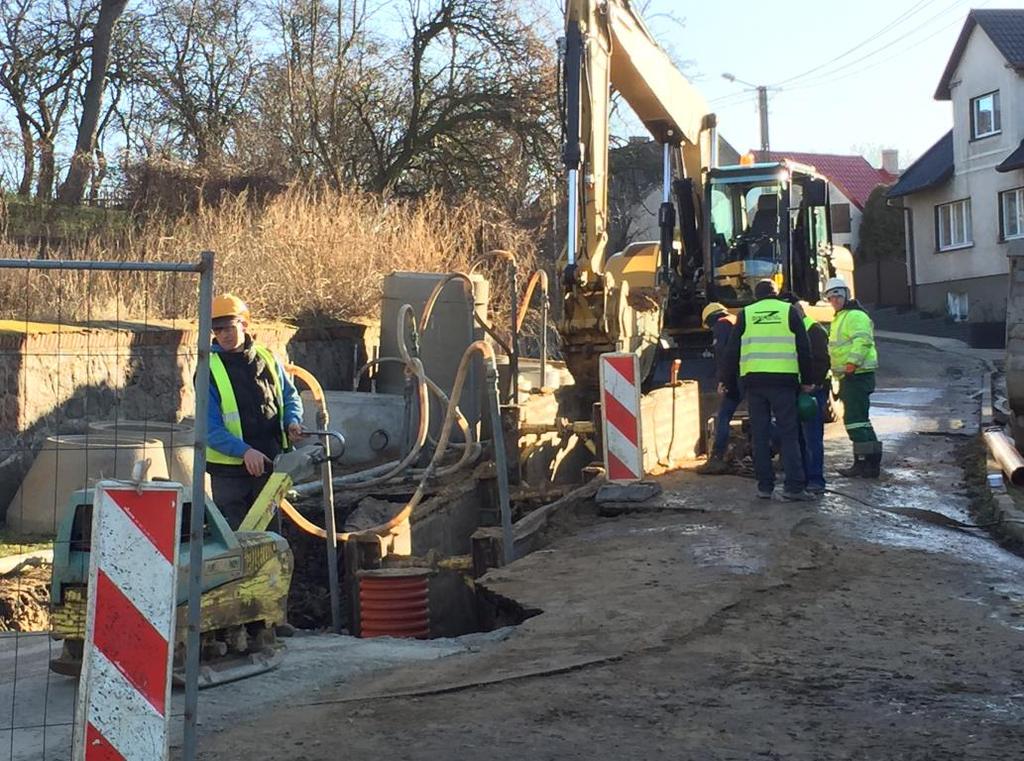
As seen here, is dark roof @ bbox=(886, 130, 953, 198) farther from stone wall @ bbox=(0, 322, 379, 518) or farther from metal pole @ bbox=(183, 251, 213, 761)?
metal pole @ bbox=(183, 251, 213, 761)

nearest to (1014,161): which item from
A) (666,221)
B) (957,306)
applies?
(957,306)

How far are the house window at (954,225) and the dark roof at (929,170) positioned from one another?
36.6 inches

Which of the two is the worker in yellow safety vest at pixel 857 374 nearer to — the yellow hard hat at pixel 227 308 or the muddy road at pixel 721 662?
the muddy road at pixel 721 662

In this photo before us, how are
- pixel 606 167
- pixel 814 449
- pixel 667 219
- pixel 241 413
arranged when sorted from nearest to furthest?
pixel 241 413 → pixel 814 449 → pixel 606 167 → pixel 667 219

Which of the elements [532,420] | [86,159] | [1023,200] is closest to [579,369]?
[532,420]

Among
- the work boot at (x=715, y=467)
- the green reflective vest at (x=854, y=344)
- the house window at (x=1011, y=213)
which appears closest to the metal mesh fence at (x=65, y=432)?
the work boot at (x=715, y=467)

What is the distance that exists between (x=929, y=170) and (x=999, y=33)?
5.27m

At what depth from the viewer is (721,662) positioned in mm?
5688

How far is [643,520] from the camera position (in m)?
9.45

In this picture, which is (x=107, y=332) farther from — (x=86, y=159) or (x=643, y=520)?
(x=86, y=159)

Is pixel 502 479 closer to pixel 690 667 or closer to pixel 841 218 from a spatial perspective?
pixel 690 667

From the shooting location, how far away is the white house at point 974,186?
35.3 metres

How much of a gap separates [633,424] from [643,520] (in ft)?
2.71

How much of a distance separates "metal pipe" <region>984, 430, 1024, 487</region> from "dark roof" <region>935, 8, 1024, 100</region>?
25735mm
